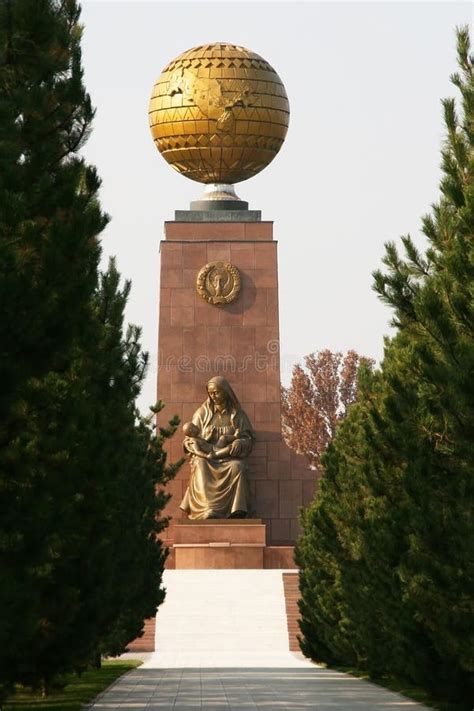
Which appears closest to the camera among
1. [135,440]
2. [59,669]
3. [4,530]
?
[4,530]

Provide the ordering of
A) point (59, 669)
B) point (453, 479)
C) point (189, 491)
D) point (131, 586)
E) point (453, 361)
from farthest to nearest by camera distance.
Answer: point (189, 491) < point (131, 586) < point (59, 669) < point (453, 479) < point (453, 361)

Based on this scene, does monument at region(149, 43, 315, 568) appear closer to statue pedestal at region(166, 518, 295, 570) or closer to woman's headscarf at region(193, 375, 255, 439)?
woman's headscarf at region(193, 375, 255, 439)

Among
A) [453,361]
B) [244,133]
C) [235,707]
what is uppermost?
[244,133]

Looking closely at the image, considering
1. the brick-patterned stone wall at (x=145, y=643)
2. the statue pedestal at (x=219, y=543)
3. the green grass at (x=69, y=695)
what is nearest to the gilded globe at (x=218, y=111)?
the statue pedestal at (x=219, y=543)

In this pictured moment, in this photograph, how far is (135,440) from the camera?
20.8 meters

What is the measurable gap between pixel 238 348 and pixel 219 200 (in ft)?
11.6

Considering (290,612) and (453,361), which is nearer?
(453,361)

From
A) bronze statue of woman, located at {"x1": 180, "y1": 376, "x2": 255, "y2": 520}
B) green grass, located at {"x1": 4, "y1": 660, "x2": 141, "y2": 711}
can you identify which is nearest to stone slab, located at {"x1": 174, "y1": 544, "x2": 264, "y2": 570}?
bronze statue of woman, located at {"x1": 180, "y1": 376, "x2": 255, "y2": 520}

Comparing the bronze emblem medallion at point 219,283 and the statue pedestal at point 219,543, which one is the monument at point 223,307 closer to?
the bronze emblem medallion at point 219,283

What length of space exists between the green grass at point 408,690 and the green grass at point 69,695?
3.11 m

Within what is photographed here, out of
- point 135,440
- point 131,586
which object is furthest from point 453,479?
point 135,440

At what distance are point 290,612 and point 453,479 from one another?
15.1m

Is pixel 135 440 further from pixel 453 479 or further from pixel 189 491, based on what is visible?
pixel 189 491

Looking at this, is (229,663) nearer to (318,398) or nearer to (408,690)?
(408,690)
